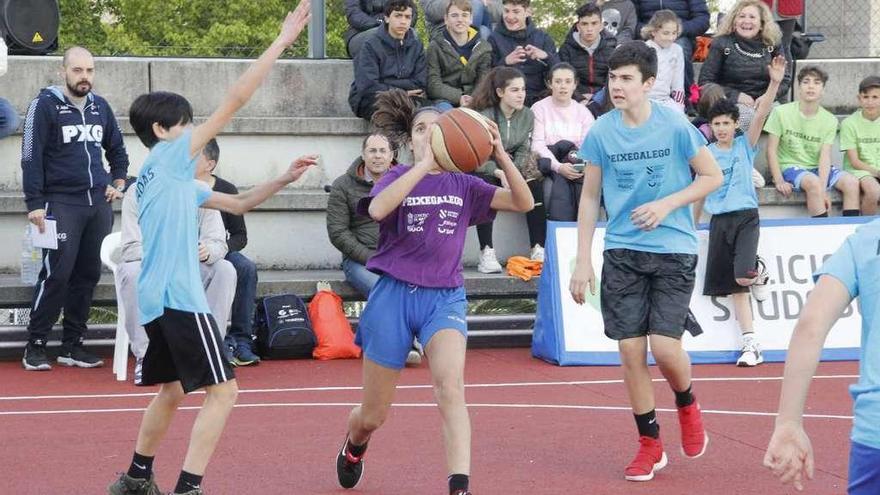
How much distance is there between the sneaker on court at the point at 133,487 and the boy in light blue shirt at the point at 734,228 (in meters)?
6.43

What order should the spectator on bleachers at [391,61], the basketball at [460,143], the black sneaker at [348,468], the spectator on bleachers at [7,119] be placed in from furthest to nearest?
the spectator on bleachers at [391,61]
the spectator on bleachers at [7,119]
the black sneaker at [348,468]
the basketball at [460,143]

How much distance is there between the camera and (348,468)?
7.01 meters

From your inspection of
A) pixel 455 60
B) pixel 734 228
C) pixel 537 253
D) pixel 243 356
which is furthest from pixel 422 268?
pixel 455 60

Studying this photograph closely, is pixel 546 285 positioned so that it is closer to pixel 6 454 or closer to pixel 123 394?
pixel 123 394

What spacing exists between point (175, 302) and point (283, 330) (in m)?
5.54

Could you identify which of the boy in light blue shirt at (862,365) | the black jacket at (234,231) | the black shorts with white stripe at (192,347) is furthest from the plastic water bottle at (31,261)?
the boy in light blue shirt at (862,365)

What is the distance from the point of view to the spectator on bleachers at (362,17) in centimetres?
1470

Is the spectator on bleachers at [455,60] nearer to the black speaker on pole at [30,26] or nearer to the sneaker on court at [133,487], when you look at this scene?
the black speaker on pole at [30,26]

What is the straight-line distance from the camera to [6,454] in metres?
8.05

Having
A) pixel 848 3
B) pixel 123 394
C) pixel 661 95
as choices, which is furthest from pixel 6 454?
pixel 848 3

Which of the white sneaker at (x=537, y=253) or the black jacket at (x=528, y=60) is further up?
the black jacket at (x=528, y=60)

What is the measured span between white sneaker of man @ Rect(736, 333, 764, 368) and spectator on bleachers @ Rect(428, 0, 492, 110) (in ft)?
12.1

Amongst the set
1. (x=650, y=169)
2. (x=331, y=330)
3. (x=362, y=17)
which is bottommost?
(x=331, y=330)

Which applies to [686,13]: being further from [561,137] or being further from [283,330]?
[283,330]
